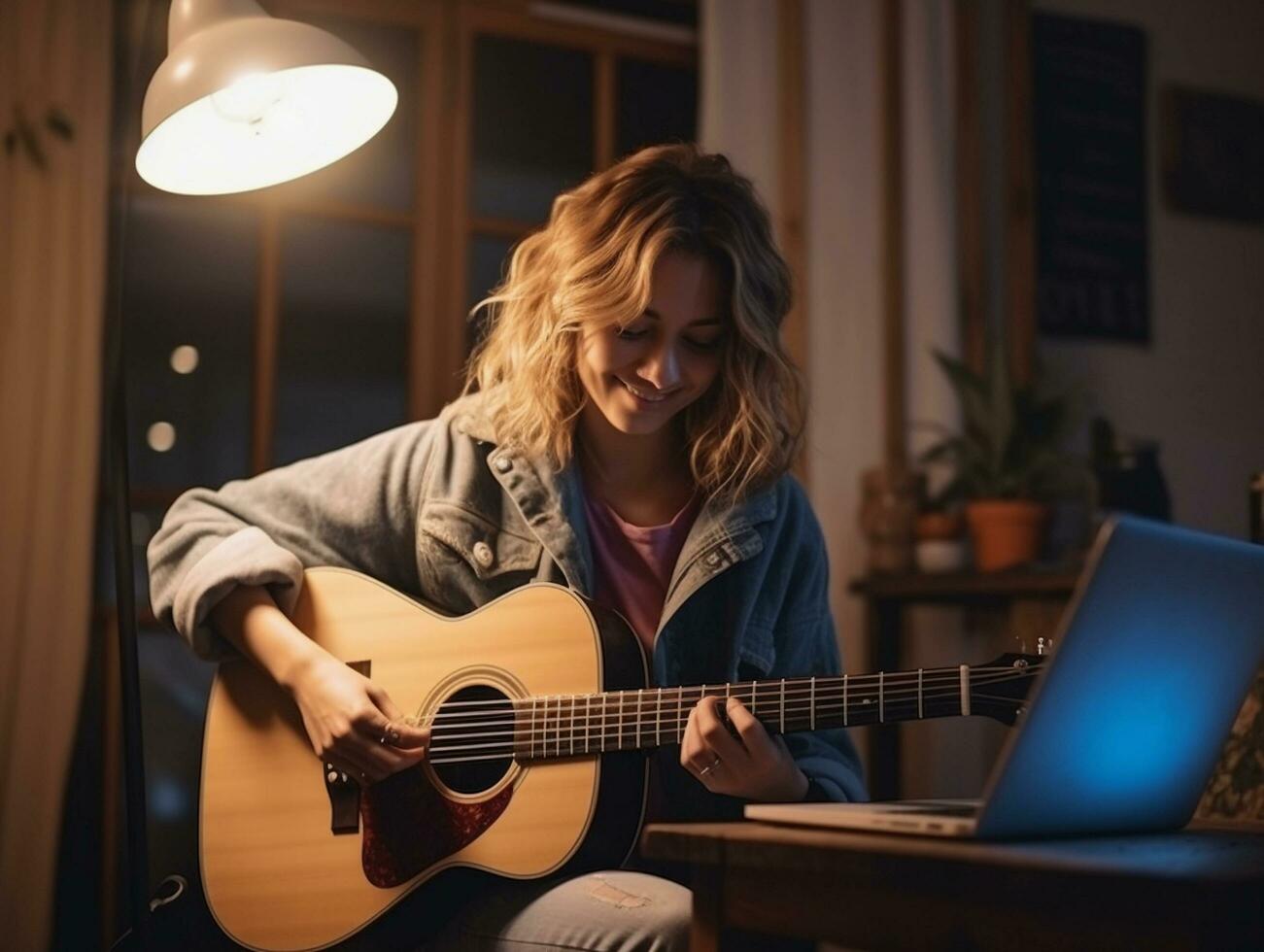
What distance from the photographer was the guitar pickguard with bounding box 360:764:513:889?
157 centimetres

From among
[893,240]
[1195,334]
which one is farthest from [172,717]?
[1195,334]

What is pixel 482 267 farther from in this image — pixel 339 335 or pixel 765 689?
pixel 765 689

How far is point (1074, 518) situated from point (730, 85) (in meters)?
1.33

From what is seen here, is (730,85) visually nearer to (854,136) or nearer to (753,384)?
(854,136)

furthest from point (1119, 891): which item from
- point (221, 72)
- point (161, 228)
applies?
point (161, 228)

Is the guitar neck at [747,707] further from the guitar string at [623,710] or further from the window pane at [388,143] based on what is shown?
the window pane at [388,143]

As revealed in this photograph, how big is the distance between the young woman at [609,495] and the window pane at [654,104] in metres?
1.60

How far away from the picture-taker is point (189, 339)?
9.82 ft

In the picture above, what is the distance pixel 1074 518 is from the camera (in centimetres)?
354

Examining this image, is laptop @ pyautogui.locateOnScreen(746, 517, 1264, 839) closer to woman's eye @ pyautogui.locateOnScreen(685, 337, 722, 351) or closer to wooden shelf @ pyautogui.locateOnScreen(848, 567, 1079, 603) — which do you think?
woman's eye @ pyautogui.locateOnScreen(685, 337, 722, 351)

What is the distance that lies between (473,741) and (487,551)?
258 millimetres

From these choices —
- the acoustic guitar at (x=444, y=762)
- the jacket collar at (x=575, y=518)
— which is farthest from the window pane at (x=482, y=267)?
the acoustic guitar at (x=444, y=762)

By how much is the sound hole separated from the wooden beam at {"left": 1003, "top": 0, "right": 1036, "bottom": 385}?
2.35m

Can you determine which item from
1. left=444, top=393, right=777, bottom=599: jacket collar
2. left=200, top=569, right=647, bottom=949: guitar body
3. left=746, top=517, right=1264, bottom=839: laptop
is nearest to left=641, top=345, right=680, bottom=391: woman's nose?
left=444, top=393, right=777, bottom=599: jacket collar
